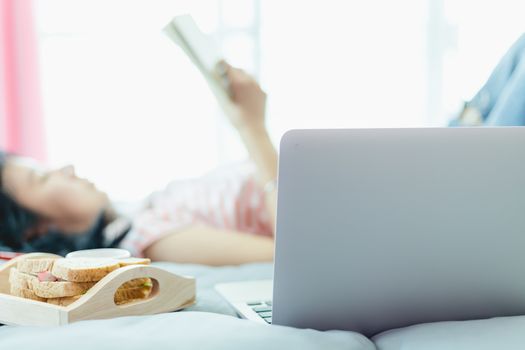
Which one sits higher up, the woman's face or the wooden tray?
the wooden tray

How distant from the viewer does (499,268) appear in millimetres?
661

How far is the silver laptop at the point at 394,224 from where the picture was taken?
0.61 metres

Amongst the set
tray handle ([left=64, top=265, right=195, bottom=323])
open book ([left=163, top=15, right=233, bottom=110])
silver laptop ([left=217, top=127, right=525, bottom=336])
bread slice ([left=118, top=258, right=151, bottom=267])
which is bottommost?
tray handle ([left=64, top=265, right=195, bottom=323])

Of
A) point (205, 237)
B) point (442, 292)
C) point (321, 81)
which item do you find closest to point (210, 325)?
point (442, 292)

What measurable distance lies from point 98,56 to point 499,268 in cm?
354

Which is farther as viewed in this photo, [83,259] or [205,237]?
[205,237]

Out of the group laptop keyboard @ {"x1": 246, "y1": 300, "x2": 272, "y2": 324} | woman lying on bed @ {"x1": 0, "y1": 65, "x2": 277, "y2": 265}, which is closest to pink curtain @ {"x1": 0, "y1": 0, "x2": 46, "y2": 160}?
woman lying on bed @ {"x1": 0, "y1": 65, "x2": 277, "y2": 265}

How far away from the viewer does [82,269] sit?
76 centimetres

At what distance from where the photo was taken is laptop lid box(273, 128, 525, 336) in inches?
24.2

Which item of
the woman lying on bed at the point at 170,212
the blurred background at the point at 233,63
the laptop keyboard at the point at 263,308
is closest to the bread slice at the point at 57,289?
the laptop keyboard at the point at 263,308

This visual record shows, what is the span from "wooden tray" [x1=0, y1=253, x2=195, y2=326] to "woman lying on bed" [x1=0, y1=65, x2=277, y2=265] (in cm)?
77

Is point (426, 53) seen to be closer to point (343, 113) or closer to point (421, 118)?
point (421, 118)

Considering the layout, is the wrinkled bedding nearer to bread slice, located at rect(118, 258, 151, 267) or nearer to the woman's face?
bread slice, located at rect(118, 258, 151, 267)

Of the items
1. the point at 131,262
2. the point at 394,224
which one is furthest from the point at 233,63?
the point at 394,224
